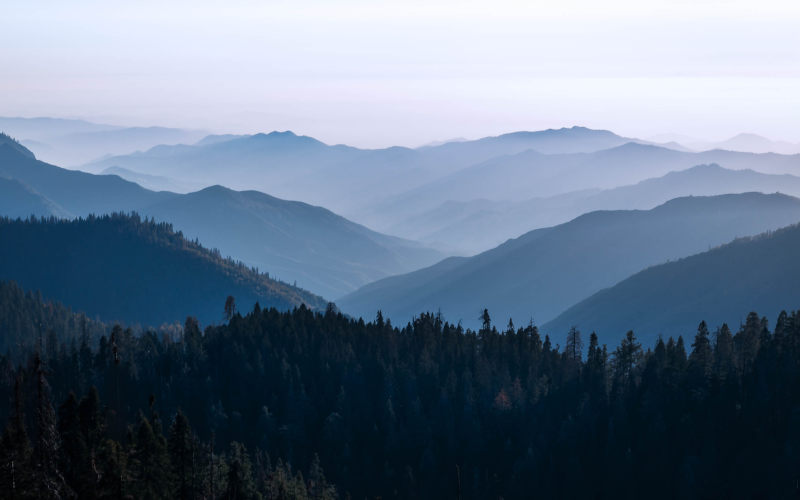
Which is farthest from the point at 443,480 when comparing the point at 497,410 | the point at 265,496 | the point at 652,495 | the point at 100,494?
the point at 100,494

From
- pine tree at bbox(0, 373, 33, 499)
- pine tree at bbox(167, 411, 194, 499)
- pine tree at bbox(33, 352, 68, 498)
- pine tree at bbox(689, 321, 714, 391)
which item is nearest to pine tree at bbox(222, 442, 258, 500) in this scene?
pine tree at bbox(167, 411, 194, 499)

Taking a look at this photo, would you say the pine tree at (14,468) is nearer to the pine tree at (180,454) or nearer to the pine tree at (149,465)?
the pine tree at (149,465)

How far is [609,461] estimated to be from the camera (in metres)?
154

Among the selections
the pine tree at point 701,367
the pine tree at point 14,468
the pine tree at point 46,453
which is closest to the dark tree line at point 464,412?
the pine tree at point 701,367

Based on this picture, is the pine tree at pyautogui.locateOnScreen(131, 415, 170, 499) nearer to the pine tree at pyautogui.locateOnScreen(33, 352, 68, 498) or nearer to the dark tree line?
the dark tree line

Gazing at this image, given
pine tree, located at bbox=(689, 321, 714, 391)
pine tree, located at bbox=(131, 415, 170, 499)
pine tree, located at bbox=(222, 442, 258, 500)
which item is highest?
pine tree, located at bbox=(689, 321, 714, 391)

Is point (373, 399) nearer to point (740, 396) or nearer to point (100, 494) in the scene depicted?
point (740, 396)

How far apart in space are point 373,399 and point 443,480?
93.1 ft

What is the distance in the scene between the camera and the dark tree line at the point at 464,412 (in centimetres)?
14300

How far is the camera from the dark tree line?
14300 centimetres

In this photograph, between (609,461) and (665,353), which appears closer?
(609,461)

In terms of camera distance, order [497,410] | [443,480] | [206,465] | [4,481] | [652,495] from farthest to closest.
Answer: [497,410] < [443,480] < [652,495] < [206,465] < [4,481]

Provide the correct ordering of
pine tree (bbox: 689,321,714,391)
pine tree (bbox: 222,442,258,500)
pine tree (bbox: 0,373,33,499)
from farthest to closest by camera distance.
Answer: pine tree (bbox: 689,321,714,391), pine tree (bbox: 222,442,258,500), pine tree (bbox: 0,373,33,499)

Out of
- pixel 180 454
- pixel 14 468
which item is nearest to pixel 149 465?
pixel 180 454
